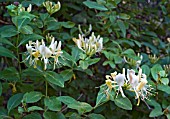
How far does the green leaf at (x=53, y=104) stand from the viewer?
1.07 meters

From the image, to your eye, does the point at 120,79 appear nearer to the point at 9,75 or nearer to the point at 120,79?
the point at 120,79

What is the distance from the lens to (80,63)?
120 centimetres

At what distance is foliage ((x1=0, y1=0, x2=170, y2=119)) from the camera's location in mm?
1089

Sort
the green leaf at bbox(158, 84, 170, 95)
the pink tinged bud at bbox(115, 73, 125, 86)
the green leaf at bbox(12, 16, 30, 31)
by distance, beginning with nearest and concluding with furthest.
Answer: the pink tinged bud at bbox(115, 73, 125, 86), the green leaf at bbox(12, 16, 30, 31), the green leaf at bbox(158, 84, 170, 95)

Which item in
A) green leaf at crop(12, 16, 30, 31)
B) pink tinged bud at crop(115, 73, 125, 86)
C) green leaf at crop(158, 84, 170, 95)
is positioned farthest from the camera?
green leaf at crop(158, 84, 170, 95)

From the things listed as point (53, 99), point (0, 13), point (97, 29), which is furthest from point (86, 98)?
point (53, 99)

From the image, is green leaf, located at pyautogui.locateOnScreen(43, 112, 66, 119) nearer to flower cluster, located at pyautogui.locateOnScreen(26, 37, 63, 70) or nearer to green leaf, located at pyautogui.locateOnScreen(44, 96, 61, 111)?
green leaf, located at pyautogui.locateOnScreen(44, 96, 61, 111)

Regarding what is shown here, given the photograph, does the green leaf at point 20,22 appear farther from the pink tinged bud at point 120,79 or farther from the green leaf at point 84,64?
the pink tinged bud at point 120,79

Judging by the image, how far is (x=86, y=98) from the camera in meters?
1.82

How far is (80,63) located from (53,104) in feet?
0.59

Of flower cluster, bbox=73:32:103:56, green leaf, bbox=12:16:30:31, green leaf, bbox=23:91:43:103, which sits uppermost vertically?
green leaf, bbox=12:16:30:31

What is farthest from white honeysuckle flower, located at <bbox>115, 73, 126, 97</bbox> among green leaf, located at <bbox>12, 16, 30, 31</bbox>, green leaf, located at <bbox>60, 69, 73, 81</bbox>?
green leaf, located at <bbox>12, 16, 30, 31</bbox>

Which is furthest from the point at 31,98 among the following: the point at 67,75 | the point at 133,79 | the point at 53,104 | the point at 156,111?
the point at 156,111

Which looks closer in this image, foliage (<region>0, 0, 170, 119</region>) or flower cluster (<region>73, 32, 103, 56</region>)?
foliage (<region>0, 0, 170, 119</region>)
